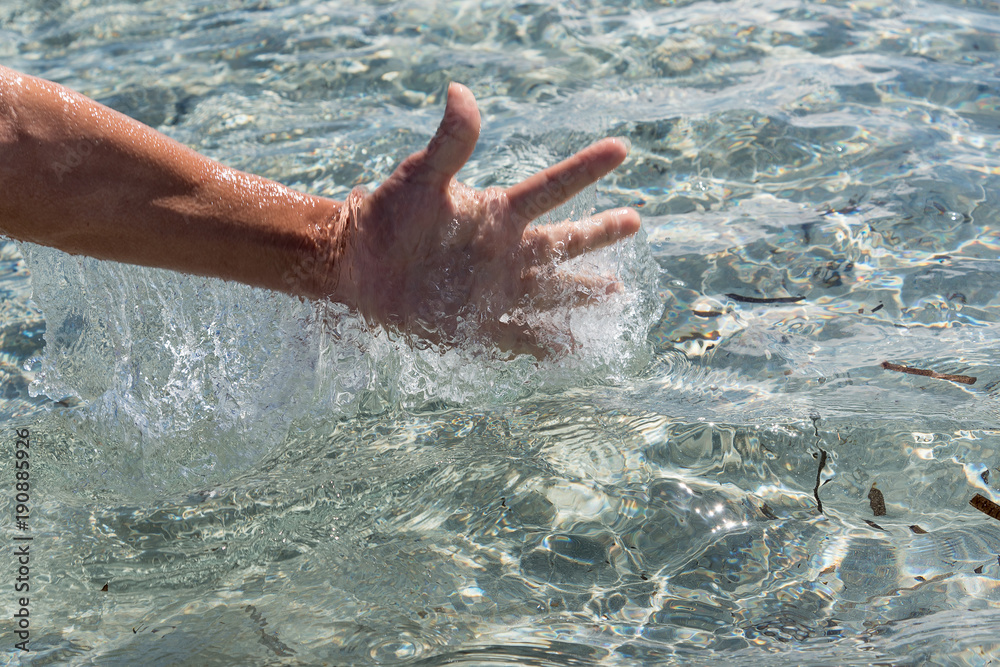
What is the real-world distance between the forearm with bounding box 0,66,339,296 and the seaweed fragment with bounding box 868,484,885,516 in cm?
160

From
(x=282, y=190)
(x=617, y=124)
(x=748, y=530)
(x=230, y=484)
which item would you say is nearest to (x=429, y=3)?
(x=617, y=124)

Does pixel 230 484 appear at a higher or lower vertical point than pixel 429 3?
lower

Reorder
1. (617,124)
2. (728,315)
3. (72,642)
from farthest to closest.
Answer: (617,124)
(728,315)
(72,642)

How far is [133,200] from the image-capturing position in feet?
7.52

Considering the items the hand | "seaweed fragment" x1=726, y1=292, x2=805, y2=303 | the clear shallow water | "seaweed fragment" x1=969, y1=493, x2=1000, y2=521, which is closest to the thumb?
the hand

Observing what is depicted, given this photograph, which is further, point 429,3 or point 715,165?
point 429,3

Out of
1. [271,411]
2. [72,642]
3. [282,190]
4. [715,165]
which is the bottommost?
[72,642]

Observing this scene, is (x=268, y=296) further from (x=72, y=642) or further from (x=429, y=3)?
(x=429, y=3)

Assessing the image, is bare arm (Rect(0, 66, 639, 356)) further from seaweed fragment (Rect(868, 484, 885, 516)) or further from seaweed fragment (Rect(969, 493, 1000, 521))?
seaweed fragment (Rect(969, 493, 1000, 521))

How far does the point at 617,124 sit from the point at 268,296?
225 cm

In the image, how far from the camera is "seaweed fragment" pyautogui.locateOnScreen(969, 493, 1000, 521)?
2012 mm

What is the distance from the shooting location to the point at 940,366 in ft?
8.27

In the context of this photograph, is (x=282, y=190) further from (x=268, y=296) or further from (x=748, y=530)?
(x=748, y=530)

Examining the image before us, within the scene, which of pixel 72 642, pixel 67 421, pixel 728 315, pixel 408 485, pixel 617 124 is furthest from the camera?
pixel 617 124
